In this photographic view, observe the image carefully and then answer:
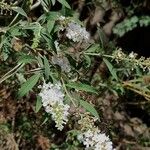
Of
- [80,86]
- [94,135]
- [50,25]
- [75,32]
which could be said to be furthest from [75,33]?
[94,135]

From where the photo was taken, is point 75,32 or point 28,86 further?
point 75,32

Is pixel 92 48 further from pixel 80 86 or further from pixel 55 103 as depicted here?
pixel 55 103

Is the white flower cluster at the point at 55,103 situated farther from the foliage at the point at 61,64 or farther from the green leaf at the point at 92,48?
the green leaf at the point at 92,48

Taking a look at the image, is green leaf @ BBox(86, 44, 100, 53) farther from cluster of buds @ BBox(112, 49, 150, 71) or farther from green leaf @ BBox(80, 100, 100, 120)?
green leaf @ BBox(80, 100, 100, 120)

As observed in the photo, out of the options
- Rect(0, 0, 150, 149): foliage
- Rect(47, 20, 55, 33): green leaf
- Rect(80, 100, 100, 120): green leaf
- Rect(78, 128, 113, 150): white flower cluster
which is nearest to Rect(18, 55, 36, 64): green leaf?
Rect(0, 0, 150, 149): foliage

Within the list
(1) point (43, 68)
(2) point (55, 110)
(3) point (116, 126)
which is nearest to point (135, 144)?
(3) point (116, 126)

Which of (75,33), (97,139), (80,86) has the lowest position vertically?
(97,139)
